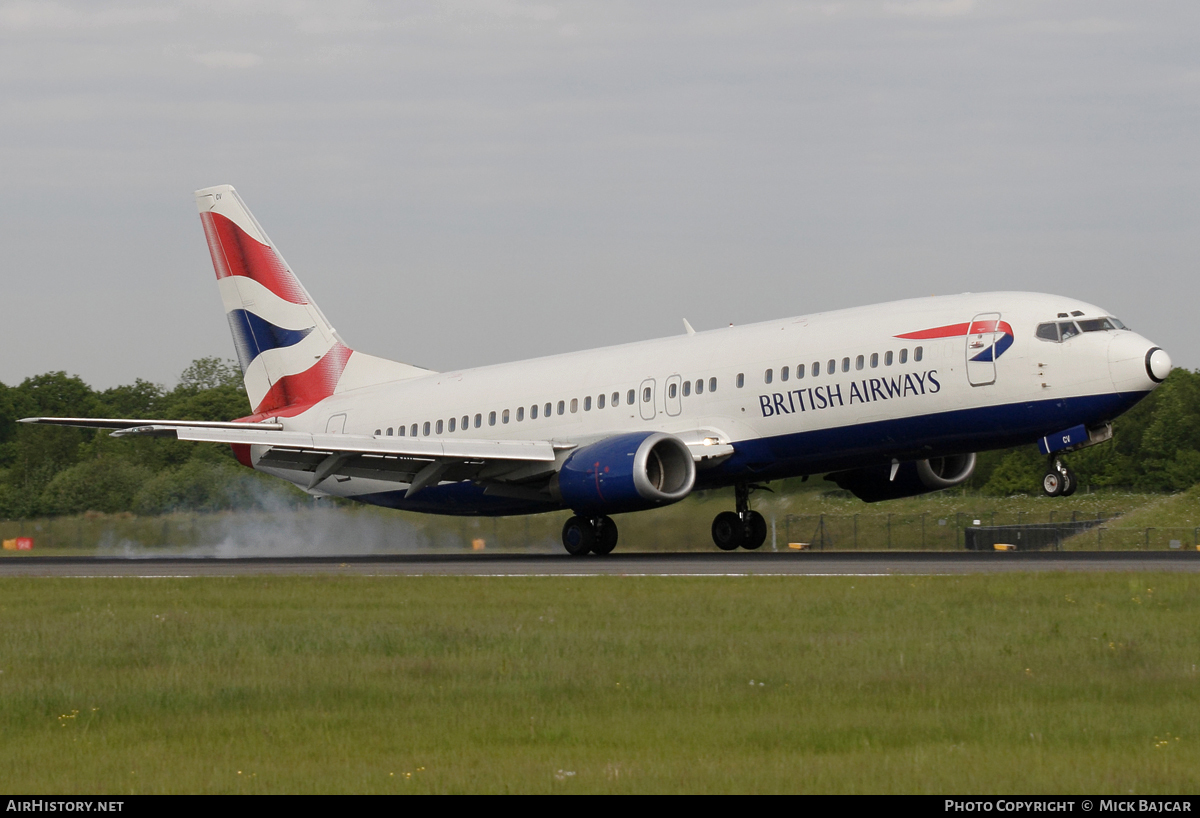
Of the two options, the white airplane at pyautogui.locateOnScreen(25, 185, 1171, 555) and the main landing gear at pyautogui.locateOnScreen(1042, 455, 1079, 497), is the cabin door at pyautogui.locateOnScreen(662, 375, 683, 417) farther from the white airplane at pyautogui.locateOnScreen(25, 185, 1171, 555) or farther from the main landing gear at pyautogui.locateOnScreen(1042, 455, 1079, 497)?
the main landing gear at pyautogui.locateOnScreen(1042, 455, 1079, 497)

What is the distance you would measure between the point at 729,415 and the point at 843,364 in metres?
2.88

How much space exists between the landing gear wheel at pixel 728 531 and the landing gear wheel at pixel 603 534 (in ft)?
11.0

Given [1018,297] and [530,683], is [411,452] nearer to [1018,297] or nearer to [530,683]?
[1018,297]

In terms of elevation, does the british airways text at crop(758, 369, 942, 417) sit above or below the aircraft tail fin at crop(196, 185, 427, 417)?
below

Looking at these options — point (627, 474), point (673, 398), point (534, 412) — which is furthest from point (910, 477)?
point (534, 412)

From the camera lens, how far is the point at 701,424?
31719mm

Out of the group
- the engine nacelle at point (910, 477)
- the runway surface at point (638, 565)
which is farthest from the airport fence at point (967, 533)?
the runway surface at point (638, 565)

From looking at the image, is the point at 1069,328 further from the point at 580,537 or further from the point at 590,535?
the point at 580,537

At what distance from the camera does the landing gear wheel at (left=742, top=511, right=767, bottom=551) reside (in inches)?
1363

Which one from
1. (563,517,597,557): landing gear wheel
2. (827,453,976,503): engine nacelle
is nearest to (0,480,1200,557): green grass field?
(827,453,976,503): engine nacelle

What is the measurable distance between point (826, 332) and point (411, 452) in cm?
906

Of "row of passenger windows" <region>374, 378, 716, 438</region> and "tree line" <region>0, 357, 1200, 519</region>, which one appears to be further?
"tree line" <region>0, 357, 1200, 519</region>

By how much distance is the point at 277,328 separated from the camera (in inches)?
1596

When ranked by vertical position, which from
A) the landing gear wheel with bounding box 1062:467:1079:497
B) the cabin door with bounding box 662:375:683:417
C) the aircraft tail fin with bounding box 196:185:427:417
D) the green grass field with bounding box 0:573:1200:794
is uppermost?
the aircraft tail fin with bounding box 196:185:427:417
